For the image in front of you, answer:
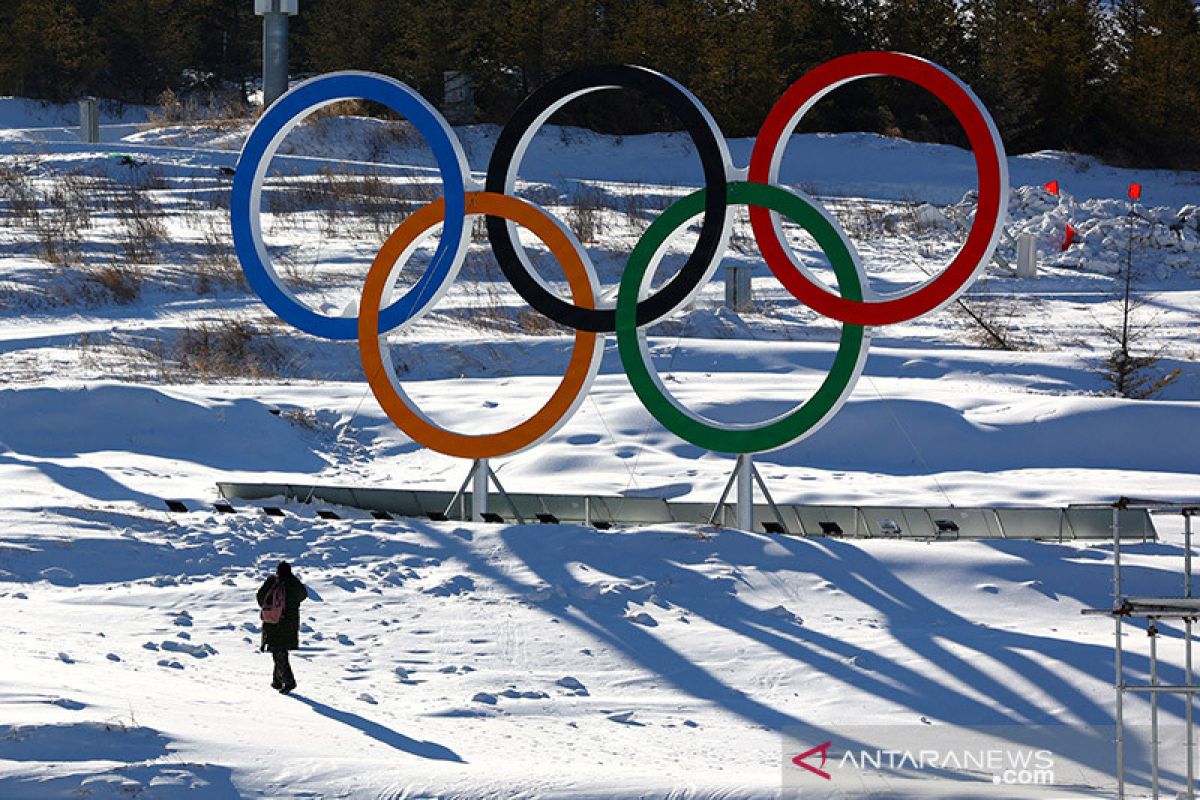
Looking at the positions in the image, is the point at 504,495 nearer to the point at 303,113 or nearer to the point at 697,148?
the point at 697,148

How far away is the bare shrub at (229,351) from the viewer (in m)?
21.8

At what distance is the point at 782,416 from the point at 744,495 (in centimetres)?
78

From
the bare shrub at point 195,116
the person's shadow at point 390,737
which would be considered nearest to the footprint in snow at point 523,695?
the person's shadow at point 390,737

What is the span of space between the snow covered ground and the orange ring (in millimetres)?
1027

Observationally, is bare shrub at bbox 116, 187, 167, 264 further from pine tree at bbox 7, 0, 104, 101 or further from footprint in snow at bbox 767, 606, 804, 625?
pine tree at bbox 7, 0, 104, 101

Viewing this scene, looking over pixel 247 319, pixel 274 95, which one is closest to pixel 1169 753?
pixel 247 319

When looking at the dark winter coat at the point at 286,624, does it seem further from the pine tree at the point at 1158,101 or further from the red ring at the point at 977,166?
the pine tree at the point at 1158,101

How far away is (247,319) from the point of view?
77.4 ft

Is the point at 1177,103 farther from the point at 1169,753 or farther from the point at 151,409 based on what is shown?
the point at 1169,753

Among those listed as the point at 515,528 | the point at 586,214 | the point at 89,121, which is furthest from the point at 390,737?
the point at 89,121

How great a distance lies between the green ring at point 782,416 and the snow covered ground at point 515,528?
95cm

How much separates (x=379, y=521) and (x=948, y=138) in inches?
1298

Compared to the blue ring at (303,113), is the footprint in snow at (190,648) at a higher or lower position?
lower

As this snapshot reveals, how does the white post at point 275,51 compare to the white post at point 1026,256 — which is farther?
the white post at point 275,51
